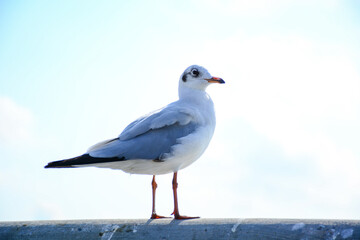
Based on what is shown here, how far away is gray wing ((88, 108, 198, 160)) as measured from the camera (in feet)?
21.7

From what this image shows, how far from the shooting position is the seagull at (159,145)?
653cm

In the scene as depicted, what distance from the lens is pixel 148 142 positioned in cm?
670

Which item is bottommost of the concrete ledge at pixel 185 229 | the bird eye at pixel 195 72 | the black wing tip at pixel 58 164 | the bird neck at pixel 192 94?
the concrete ledge at pixel 185 229

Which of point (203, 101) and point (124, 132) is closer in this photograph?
point (124, 132)

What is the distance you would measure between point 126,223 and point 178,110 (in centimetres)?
198

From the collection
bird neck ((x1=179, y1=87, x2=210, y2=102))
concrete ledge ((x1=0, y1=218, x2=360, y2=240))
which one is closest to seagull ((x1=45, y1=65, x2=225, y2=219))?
bird neck ((x1=179, y1=87, x2=210, y2=102))

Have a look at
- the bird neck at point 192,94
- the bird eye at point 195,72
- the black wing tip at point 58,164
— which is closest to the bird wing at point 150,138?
the black wing tip at point 58,164

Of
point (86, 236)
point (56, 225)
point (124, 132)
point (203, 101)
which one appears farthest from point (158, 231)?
point (203, 101)

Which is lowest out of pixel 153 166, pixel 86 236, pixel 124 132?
pixel 86 236

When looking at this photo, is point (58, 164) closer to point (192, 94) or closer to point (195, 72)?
point (192, 94)

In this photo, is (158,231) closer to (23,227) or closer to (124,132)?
(23,227)

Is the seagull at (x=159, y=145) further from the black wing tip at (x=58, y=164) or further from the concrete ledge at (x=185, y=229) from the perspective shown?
the concrete ledge at (x=185, y=229)

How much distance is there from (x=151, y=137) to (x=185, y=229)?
76.8 inches

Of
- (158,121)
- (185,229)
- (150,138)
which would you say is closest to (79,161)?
(150,138)
